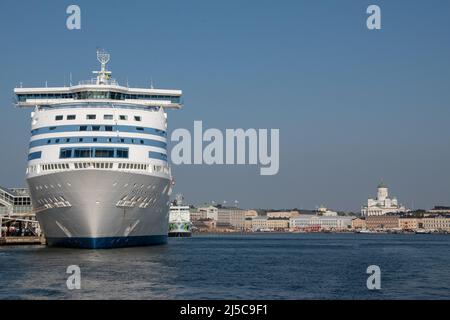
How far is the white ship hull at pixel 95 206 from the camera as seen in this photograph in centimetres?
5419

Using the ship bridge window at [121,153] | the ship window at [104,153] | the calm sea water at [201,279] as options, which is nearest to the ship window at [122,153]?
the ship bridge window at [121,153]

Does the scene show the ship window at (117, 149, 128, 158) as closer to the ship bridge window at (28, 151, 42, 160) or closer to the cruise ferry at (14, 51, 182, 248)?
the cruise ferry at (14, 51, 182, 248)

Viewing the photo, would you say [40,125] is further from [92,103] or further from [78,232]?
[78,232]

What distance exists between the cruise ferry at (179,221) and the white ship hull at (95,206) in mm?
90631

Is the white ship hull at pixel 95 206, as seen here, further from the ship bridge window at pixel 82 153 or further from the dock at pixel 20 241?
the dock at pixel 20 241

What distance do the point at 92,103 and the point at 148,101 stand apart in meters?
9.58

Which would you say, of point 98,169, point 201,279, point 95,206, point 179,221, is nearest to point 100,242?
point 95,206

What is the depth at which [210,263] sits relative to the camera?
5256cm

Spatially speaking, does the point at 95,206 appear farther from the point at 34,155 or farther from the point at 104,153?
the point at 34,155

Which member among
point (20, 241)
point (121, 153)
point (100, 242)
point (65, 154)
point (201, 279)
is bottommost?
point (201, 279)

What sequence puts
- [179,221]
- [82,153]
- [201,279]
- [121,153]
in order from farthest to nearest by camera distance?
[179,221] → [121,153] → [82,153] → [201,279]

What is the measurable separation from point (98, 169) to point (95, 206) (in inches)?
116

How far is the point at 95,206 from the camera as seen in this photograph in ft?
178
